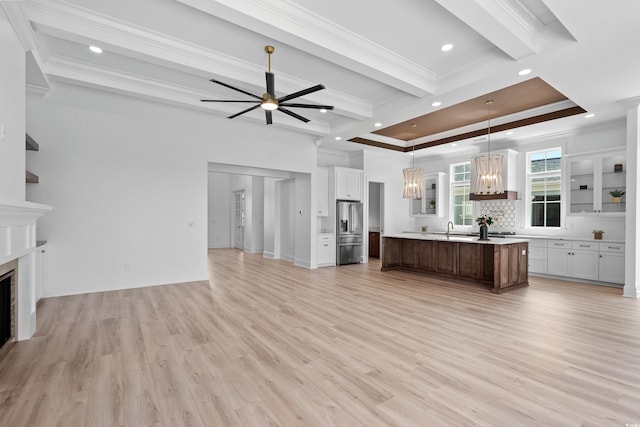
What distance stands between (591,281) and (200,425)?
23.4 ft

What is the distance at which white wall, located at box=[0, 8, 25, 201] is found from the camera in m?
2.79

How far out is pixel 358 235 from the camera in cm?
858

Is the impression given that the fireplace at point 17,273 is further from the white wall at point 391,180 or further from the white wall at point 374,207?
the white wall at point 374,207

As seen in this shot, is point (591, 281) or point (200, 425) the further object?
point (591, 281)

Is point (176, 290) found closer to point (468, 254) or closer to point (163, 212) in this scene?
point (163, 212)

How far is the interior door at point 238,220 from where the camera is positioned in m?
11.7

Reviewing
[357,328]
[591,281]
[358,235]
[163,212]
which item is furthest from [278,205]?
[591,281]

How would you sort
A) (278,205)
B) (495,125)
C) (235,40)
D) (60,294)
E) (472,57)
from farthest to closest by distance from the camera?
1. (278,205)
2. (495,125)
3. (60,294)
4. (472,57)
5. (235,40)

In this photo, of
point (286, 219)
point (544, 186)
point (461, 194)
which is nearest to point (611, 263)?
point (544, 186)

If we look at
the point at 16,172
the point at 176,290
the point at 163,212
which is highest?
the point at 16,172

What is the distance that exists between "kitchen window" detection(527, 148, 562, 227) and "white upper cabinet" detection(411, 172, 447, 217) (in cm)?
216

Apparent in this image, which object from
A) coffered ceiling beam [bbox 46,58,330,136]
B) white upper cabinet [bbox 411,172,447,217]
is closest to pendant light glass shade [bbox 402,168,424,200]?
white upper cabinet [bbox 411,172,447,217]

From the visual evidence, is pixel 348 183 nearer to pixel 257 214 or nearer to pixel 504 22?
pixel 257 214

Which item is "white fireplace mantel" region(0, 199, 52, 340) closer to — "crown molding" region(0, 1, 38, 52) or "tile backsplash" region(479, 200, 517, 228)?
"crown molding" region(0, 1, 38, 52)
